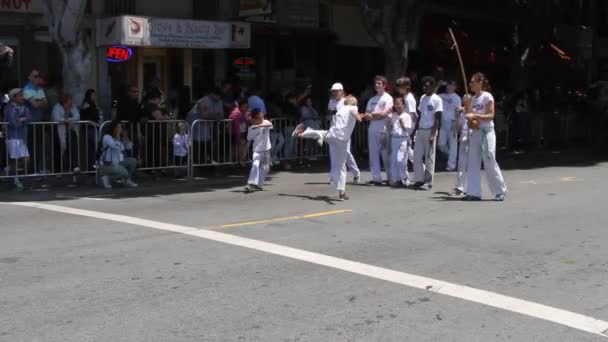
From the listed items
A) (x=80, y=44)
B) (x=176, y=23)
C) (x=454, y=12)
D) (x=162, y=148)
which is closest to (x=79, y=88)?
(x=80, y=44)

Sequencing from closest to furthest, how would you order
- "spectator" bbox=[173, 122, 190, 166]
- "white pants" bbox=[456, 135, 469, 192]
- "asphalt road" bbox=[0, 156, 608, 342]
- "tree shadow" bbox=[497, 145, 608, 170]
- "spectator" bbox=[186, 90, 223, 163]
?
"asphalt road" bbox=[0, 156, 608, 342] → "white pants" bbox=[456, 135, 469, 192] → "spectator" bbox=[173, 122, 190, 166] → "spectator" bbox=[186, 90, 223, 163] → "tree shadow" bbox=[497, 145, 608, 170]

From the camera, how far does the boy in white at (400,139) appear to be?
44.7ft

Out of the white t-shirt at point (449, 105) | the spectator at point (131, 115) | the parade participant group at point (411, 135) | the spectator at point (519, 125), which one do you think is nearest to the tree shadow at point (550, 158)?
the spectator at point (519, 125)

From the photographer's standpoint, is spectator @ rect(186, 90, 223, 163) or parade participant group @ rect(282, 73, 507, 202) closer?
parade participant group @ rect(282, 73, 507, 202)

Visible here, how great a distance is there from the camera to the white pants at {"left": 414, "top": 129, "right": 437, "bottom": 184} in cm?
1356

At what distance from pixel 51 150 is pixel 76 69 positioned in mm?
1867

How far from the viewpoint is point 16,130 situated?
43.7 ft

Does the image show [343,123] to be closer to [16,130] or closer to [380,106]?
[380,106]

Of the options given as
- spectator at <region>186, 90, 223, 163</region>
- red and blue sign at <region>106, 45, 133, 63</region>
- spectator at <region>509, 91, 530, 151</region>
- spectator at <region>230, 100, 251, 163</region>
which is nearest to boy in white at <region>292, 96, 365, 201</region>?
spectator at <region>186, 90, 223, 163</region>

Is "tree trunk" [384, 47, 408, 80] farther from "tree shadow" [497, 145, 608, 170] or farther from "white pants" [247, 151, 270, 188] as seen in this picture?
"white pants" [247, 151, 270, 188]

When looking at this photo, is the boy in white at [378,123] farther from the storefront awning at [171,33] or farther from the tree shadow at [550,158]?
the storefront awning at [171,33]

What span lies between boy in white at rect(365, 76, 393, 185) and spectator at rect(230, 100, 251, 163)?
280 cm

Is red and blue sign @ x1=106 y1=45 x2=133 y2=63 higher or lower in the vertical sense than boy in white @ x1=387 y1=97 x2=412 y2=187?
higher

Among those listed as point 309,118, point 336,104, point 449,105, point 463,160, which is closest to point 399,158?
point 463,160
